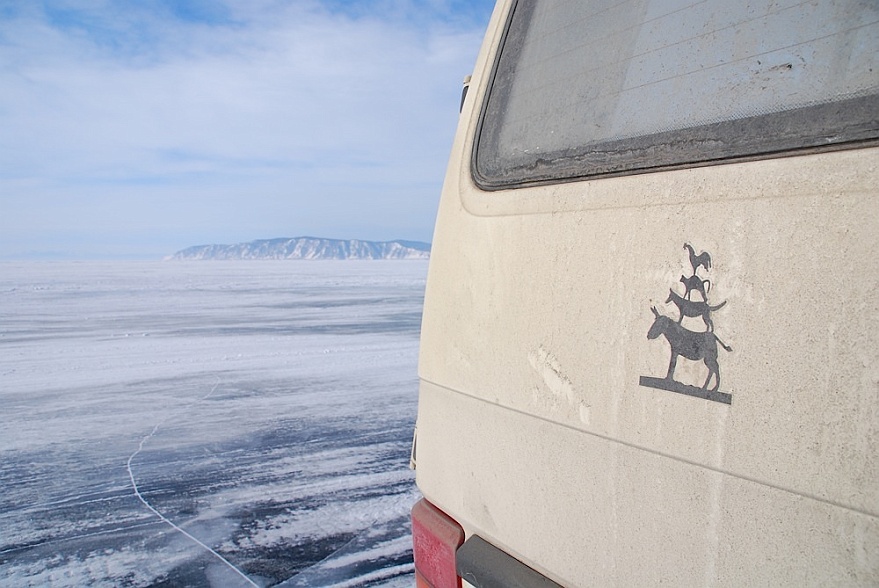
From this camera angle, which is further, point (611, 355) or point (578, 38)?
point (578, 38)

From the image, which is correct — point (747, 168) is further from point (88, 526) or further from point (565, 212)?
point (88, 526)

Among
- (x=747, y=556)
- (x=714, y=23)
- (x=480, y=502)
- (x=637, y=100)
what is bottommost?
(x=480, y=502)

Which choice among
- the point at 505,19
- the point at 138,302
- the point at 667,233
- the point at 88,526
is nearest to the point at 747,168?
the point at 667,233

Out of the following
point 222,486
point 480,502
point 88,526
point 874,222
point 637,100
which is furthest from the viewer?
point 222,486

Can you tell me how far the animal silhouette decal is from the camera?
1.18 m

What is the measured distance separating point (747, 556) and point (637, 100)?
2.87ft

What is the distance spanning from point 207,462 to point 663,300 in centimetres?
445

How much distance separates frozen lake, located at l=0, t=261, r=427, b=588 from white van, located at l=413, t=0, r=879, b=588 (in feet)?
6.70

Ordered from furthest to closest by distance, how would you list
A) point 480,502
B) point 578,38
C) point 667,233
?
point 480,502, point 578,38, point 667,233

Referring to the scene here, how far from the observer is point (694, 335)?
120 centimetres

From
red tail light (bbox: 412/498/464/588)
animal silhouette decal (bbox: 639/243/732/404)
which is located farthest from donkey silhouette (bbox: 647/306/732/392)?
red tail light (bbox: 412/498/464/588)

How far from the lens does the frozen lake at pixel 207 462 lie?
3.50m

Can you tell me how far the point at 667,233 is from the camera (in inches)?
49.4

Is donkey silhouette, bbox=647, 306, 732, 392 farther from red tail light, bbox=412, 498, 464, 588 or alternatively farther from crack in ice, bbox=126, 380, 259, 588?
crack in ice, bbox=126, 380, 259, 588
